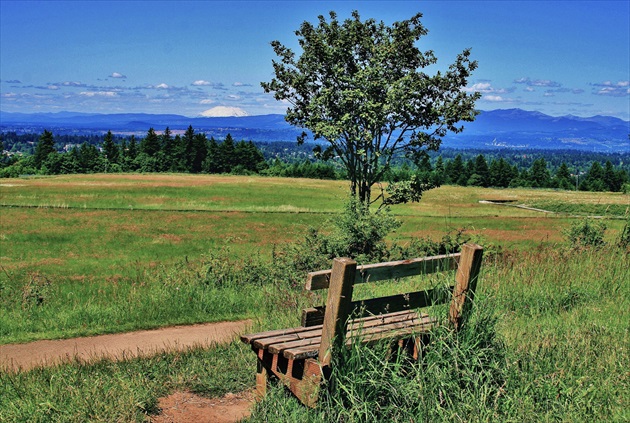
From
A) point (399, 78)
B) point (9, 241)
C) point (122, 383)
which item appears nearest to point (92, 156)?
point (9, 241)

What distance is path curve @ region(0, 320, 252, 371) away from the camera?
25.3ft

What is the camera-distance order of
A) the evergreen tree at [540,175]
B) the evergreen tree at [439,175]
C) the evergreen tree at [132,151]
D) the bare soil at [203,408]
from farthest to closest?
the evergreen tree at [540,175] < the evergreen tree at [132,151] < the evergreen tree at [439,175] < the bare soil at [203,408]

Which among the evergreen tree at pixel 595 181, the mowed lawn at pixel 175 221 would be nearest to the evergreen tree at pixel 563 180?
the evergreen tree at pixel 595 181

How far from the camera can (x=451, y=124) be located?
66.8 feet

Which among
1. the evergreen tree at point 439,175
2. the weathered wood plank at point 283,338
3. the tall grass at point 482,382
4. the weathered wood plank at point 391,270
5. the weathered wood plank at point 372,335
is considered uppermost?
the evergreen tree at point 439,175

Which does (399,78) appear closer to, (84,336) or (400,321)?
(84,336)

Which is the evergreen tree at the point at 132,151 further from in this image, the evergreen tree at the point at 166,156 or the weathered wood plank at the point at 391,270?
the weathered wood plank at the point at 391,270

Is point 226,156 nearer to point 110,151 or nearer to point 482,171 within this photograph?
point 110,151

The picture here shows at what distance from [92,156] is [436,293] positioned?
13632 cm

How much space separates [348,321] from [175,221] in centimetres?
4411

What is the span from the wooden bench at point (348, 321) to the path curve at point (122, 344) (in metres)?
2.69

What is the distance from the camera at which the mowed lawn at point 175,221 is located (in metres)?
31.6

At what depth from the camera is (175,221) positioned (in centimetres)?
4731

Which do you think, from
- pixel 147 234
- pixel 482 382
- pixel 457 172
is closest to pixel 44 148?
pixel 457 172
